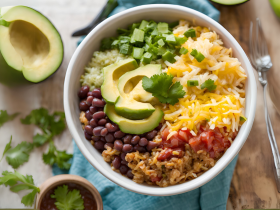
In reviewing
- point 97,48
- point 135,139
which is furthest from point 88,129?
point 97,48

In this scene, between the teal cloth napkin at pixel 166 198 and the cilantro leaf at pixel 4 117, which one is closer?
the teal cloth napkin at pixel 166 198

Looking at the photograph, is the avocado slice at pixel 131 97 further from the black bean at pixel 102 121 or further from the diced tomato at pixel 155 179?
the diced tomato at pixel 155 179

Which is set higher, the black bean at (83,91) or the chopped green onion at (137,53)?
the chopped green onion at (137,53)

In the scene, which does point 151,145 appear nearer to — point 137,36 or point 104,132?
point 104,132

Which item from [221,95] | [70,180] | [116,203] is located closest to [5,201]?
[70,180]

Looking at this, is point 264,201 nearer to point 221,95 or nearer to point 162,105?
point 221,95

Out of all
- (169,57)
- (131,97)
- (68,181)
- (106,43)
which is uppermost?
(169,57)

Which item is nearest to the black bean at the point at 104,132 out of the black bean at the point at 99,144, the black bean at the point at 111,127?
the black bean at the point at 111,127
